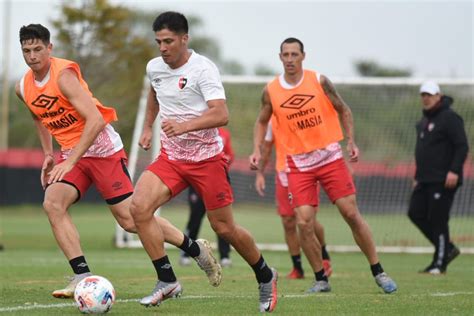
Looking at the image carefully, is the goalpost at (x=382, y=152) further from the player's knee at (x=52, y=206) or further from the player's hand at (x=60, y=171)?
the player's hand at (x=60, y=171)

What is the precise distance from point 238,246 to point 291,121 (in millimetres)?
2769

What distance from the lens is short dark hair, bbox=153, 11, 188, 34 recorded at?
827 centimetres

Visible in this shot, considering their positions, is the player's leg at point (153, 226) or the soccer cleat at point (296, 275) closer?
the player's leg at point (153, 226)

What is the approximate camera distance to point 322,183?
35.3ft

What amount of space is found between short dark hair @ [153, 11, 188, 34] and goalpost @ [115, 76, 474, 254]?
10.9m

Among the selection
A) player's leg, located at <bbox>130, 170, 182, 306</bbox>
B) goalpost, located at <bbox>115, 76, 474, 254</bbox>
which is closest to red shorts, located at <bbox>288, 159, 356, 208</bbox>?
player's leg, located at <bbox>130, 170, 182, 306</bbox>

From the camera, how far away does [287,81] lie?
11.0m

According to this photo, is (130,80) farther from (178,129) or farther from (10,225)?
(178,129)

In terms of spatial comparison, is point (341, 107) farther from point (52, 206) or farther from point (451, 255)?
point (451, 255)

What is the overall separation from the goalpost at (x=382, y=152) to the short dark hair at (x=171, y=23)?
10915 mm

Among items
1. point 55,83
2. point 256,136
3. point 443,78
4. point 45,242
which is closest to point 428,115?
point 256,136

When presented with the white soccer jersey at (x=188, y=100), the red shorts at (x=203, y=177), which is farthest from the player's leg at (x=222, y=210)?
the white soccer jersey at (x=188, y=100)

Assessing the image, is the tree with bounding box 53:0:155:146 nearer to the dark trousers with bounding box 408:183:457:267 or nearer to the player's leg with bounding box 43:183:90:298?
the dark trousers with bounding box 408:183:457:267

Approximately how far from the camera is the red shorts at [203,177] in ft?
27.5
